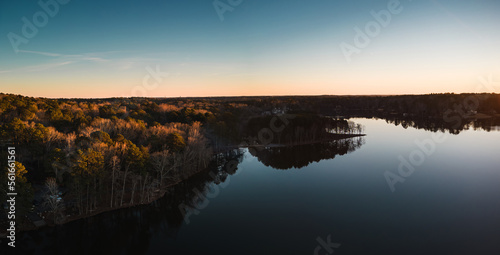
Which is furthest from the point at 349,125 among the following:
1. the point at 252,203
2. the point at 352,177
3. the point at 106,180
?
the point at 106,180

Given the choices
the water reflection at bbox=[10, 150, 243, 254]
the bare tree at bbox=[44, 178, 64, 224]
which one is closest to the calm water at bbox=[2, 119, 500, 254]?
the water reflection at bbox=[10, 150, 243, 254]

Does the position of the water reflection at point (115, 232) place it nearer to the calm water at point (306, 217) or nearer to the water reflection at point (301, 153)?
the calm water at point (306, 217)

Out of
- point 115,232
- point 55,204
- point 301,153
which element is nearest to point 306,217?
point 115,232

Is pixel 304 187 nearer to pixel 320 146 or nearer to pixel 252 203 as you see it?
pixel 252 203

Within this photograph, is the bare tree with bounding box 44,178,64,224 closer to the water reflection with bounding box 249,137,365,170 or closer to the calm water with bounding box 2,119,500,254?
the calm water with bounding box 2,119,500,254

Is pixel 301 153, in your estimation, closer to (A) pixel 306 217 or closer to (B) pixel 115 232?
(A) pixel 306 217

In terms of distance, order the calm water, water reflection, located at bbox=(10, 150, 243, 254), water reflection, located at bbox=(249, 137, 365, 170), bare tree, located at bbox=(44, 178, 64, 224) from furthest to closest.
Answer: water reflection, located at bbox=(249, 137, 365, 170) → bare tree, located at bbox=(44, 178, 64, 224) → the calm water → water reflection, located at bbox=(10, 150, 243, 254)
